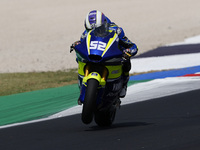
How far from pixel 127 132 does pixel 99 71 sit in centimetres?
83

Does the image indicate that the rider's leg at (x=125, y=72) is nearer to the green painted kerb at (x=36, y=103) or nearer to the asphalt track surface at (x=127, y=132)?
the asphalt track surface at (x=127, y=132)

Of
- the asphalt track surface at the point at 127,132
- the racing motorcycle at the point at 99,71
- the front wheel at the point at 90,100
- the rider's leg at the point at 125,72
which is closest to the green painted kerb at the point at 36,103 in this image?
the asphalt track surface at the point at 127,132

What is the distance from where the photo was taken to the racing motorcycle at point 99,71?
6457mm

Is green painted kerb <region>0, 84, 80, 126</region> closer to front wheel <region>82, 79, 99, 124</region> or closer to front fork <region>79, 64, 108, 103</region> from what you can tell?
front fork <region>79, 64, 108, 103</region>

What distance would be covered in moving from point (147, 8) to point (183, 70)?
22851 mm

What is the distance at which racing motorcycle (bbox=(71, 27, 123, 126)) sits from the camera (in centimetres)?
646

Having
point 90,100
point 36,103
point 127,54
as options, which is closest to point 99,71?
point 90,100

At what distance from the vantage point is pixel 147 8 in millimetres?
36781

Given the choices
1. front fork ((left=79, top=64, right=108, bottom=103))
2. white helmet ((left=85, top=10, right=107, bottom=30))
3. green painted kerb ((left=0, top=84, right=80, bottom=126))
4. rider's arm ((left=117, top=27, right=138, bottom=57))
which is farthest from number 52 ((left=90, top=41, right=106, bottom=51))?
green painted kerb ((left=0, top=84, right=80, bottom=126))

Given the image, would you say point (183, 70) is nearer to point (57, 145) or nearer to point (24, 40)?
point (57, 145)

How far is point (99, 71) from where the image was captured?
6656mm

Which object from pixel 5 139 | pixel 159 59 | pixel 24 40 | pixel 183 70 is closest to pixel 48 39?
pixel 24 40

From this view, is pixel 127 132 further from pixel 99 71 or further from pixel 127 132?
pixel 99 71

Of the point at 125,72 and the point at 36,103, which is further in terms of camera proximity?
the point at 36,103
